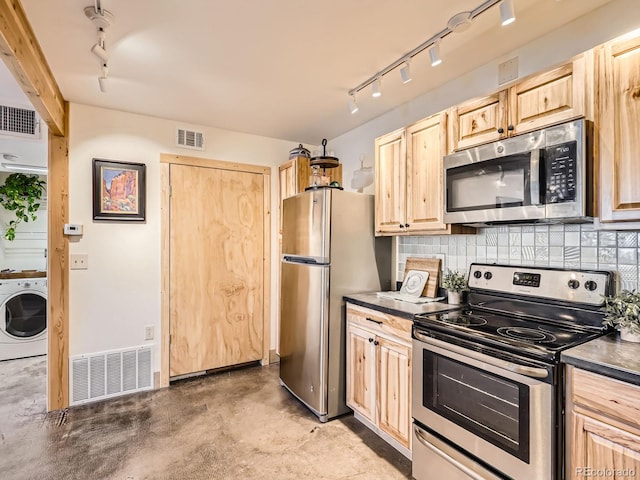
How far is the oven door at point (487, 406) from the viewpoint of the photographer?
1.33 metres

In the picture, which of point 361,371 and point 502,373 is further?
point 361,371

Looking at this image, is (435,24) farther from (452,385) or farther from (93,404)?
(93,404)

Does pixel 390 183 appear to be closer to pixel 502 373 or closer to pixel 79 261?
pixel 502 373

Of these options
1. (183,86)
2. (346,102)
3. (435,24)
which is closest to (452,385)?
(435,24)

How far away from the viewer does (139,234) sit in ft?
10.1

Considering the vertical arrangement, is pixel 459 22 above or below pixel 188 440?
above

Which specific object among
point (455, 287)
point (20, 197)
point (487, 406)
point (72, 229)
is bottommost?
point (487, 406)

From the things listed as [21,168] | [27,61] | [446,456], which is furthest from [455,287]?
[21,168]

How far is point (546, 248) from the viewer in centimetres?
190

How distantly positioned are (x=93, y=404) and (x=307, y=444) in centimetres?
192

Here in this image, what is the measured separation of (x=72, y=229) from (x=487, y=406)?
3209mm

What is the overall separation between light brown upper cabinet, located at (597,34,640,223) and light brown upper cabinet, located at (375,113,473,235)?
81 cm

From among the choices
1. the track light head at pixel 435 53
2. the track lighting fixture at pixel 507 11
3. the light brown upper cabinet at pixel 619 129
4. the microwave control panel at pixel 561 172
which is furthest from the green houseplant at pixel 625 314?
the track light head at pixel 435 53

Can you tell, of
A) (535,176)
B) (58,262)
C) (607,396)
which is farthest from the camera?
(58,262)
